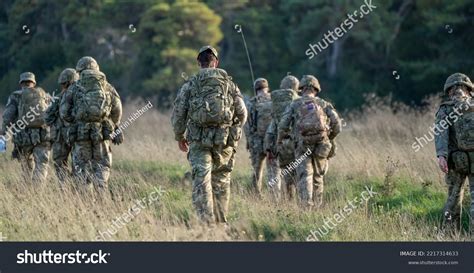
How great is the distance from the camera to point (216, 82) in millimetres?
9883

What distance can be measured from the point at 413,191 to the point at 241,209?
331cm

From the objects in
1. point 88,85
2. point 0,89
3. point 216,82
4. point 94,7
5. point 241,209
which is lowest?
point 241,209

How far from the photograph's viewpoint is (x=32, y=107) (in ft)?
47.1

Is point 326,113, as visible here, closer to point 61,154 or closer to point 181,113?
point 181,113

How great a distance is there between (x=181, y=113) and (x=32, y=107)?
199 inches

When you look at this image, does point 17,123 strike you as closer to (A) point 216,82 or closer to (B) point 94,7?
(A) point 216,82

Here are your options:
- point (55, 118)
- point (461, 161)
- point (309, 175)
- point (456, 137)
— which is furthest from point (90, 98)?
point (461, 161)

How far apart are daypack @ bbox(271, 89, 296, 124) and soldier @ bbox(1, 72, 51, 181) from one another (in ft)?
12.4

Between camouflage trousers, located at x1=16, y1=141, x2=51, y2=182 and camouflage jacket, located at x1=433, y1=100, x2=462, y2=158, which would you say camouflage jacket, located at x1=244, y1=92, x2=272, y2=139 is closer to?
camouflage trousers, located at x1=16, y1=141, x2=51, y2=182

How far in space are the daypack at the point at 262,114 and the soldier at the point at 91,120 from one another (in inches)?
111

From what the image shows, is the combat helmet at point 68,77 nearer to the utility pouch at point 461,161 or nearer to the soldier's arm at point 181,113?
the soldier's arm at point 181,113

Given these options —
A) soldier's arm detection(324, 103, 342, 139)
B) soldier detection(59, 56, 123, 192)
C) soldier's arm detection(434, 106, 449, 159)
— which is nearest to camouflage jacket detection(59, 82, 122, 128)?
soldier detection(59, 56, 123, 192)

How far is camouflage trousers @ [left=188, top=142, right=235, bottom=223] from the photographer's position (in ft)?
32.2

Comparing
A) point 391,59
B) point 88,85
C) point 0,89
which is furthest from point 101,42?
point 88,85
